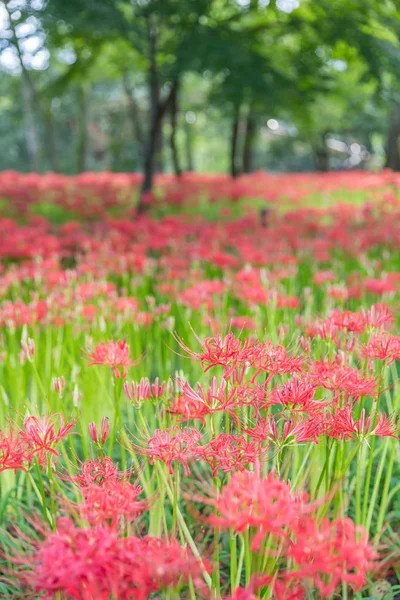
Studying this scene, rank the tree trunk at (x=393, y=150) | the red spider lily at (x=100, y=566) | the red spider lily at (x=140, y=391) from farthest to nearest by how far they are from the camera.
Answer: the tree trunk at (x=393, y=150), the red spider lily at (x=140, y=391), the red spider lily at (x=100, y=566)

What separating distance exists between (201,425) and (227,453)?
1662 millimetres

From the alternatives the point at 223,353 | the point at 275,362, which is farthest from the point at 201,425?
Result: the point at 223,353

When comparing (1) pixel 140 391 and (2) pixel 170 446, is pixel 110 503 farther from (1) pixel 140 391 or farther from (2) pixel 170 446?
(1) pixel 140 391

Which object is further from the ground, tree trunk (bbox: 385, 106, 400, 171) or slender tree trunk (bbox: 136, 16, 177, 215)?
slender tree trunk (bbox: 136, 16, 177, 215)

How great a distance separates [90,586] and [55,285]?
9.49 feet

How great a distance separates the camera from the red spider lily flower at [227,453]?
128 cm

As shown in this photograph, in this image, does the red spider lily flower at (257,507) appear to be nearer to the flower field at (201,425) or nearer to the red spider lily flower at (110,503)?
the flower field at (201,425)

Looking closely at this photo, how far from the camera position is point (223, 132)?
31.8 meters

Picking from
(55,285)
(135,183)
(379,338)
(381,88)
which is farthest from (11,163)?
(379,338)

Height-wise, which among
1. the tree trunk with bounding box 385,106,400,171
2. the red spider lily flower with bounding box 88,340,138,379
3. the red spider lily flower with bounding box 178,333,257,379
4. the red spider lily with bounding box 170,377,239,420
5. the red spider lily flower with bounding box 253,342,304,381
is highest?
the red spider lily flower with bounding box 178,333,257,379

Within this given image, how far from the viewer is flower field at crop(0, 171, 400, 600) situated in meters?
1.04

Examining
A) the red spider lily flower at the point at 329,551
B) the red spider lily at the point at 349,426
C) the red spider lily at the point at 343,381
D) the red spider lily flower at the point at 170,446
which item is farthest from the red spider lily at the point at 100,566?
the red spider lily at the point at 343,381

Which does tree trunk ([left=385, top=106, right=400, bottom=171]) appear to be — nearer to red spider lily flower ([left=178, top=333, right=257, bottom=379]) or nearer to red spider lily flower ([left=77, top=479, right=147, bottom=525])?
red spider lily flower ([left=178, top=333, right=257, bottom=379])

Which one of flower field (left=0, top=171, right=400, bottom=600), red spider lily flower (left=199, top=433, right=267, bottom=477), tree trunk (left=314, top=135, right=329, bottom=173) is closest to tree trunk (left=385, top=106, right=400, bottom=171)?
tree trunk (left=314, top=135, right=329, bottom=173)
